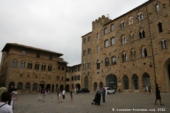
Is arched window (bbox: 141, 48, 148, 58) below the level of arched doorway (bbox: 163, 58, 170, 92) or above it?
above

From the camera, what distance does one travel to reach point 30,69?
41.3 m

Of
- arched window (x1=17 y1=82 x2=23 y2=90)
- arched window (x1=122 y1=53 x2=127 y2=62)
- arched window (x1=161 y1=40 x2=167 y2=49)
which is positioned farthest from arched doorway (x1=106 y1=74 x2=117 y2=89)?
arched window (x1=17 y1=82 x2=23 y2=90)

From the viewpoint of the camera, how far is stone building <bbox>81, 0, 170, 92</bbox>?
25.1 m

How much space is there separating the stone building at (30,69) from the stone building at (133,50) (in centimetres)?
1146

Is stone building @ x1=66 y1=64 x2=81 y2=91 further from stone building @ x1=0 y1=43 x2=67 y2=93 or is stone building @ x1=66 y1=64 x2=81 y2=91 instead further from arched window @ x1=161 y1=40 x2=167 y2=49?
arched window @ x1=161 y1=40 x2=167 y2=49

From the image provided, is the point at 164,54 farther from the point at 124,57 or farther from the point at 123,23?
the point at 123,23

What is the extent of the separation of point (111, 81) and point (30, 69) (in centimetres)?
2322

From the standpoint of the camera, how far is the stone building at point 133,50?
2512cm

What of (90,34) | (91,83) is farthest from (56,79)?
(90,34)

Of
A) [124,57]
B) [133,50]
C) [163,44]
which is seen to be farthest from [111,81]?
[163,44]

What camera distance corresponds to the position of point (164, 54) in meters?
24.5

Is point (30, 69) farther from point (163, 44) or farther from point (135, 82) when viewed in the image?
point (163, 44)

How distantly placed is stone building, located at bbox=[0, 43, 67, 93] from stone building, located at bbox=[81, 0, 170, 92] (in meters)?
11.5

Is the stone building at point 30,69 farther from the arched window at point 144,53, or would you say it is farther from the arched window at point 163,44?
the arched window at point 163,44
